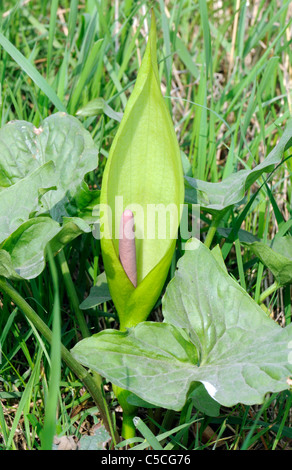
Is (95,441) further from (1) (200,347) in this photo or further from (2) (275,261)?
(2) (275,261)

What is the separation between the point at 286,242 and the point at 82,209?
40 centimetres

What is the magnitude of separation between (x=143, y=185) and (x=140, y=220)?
0.06 meters

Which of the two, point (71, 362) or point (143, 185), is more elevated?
point (143, 185)

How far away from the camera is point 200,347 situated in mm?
810

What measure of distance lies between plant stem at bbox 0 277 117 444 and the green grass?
49 millimetres

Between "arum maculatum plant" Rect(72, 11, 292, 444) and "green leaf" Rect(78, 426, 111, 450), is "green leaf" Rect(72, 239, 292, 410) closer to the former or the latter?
"arum maculatum plant" Rect(72, 11, 292, 444)

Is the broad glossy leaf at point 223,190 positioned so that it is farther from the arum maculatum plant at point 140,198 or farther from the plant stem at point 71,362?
the plant stem at point 71,362

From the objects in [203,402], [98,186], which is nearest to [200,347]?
[203,402]

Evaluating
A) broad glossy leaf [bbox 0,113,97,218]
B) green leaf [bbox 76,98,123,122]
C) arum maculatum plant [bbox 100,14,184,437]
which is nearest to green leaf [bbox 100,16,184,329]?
arum maculatum plant [bbox 100,14,184,437]

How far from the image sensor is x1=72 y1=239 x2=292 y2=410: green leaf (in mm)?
689

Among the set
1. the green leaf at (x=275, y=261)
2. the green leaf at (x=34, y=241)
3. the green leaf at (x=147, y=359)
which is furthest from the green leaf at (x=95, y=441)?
the green leaf at (x=275, y=261)

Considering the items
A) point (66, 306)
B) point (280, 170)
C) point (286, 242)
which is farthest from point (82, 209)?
point (280, 170)

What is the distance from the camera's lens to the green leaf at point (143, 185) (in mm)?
862

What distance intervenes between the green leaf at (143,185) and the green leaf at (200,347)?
6 centimetres
